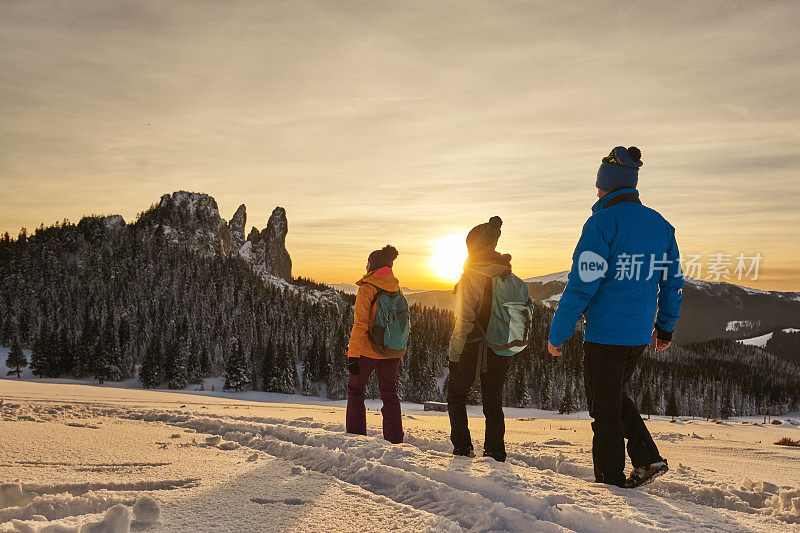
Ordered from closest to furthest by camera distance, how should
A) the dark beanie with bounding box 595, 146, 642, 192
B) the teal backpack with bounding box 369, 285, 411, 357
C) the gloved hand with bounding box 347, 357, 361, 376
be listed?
the dark beanie with bounding box 595, 146, 642, 192 → the teal backpack with bounding box 369, 285, 411, 357 → the gloved hand with bounding box 347, 357, 361, 376

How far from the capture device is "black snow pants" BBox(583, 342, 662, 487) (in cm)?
381

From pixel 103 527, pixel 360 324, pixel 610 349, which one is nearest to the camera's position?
pixel 103 527

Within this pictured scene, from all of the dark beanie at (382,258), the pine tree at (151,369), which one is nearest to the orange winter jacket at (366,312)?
the dark beanie at (382,258)

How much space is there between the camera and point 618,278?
385cm

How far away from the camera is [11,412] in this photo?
6621mm

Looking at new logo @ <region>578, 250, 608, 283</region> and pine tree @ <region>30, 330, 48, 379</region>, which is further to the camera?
pine tree @ <region>30, 330, 48, 379</region>

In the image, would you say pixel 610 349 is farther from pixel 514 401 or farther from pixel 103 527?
pixel 514 401

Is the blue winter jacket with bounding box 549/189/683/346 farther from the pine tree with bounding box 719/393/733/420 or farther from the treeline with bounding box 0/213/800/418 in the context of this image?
the pine tree with bounding box 719/393/733/420

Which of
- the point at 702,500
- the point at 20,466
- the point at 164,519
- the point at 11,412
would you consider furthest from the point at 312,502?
the point at 11,412

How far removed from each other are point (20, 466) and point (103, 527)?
1.96 meters

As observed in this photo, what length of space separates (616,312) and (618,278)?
258 millimetres

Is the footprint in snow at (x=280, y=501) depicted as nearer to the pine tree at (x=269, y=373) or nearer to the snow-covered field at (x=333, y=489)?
the snow-covered field at (x=333, y=489)

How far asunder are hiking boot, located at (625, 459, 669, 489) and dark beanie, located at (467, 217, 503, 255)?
238 centimetres

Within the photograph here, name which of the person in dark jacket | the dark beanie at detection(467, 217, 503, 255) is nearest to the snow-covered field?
the person in dark jacket
